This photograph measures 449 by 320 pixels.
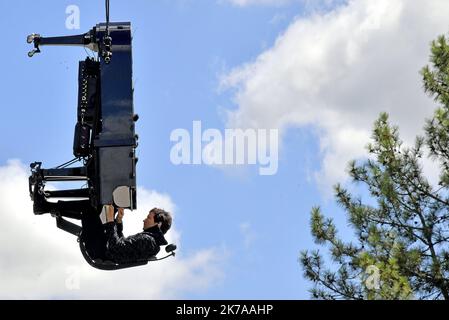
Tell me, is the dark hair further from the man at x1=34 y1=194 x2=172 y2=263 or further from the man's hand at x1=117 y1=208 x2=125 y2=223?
the man's hand at x1=117 y1=208 x2=125 y2=223

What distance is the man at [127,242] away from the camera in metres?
9.70

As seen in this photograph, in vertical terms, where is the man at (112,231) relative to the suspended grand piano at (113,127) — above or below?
below

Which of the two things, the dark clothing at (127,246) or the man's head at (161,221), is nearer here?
the dark clothing at (127,246)

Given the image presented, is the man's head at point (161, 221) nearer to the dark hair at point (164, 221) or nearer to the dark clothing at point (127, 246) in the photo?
the dark hair at point (164, 221)

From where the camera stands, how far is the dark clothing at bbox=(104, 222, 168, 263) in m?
9.70

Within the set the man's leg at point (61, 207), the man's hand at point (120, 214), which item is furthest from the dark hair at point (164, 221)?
the man's leg at point (61, 207)

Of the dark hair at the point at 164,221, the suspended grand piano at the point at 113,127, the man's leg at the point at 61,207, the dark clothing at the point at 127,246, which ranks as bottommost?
the dark clothing at the point at 127,246

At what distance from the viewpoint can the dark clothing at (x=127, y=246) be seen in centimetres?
970

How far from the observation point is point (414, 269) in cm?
1603

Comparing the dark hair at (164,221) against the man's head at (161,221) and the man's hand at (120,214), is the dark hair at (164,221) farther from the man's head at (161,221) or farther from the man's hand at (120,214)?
the man's hand at (120,214)

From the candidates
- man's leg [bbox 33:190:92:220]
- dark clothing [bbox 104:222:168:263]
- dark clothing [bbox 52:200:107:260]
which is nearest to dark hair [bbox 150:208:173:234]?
dark clothing [bbox 104:222:168:263]

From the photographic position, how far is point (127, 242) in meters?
9.76

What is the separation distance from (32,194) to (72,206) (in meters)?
0.47

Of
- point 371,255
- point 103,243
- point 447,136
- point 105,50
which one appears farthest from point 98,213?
point 447,136
